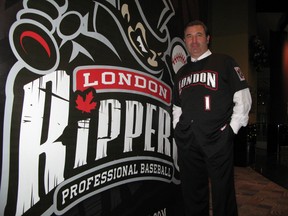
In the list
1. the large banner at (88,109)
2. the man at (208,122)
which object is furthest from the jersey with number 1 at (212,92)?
the large banner at (88,109)

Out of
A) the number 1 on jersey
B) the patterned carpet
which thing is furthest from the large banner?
the patterned carpet

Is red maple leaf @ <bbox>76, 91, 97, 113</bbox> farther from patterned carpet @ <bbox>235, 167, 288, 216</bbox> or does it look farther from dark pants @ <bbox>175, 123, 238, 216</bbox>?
patterned carpet @ <bbox>235, 167, 288, 216</bbox>

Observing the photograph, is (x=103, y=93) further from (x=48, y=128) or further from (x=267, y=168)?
(x=267, y=168)

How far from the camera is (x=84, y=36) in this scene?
1.51 m

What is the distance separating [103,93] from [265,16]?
741 centimetres

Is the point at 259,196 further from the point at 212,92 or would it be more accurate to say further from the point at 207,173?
the point at 212,92

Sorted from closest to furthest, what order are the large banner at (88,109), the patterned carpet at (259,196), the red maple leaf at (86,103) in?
the large banner at (88,109), the red maple leaf at (86,103), the patterned carpet at (259,196)

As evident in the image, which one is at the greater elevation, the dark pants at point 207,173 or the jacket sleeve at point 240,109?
the jacket sleeve at point 240,109

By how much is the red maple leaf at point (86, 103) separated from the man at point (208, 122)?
2.08ft

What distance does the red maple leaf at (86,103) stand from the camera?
1482 millimetres

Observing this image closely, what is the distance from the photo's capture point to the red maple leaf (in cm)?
148

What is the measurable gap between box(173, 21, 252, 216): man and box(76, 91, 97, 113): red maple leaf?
2.08ft

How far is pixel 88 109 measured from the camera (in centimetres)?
152

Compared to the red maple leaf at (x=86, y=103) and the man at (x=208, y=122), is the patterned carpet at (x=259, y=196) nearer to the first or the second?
the man at (x=208, y=122)
